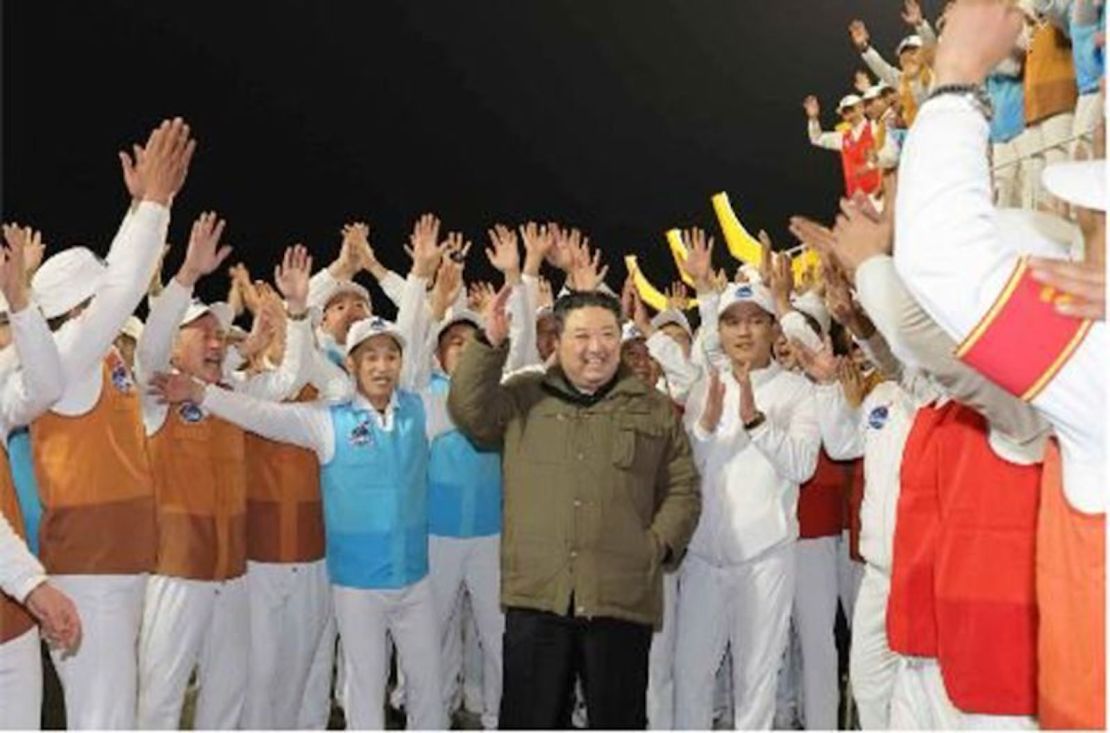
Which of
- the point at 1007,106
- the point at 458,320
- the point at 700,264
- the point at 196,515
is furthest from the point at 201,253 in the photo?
the point at 1007,106

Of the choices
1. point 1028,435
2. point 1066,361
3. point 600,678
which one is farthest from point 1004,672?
point 600,678

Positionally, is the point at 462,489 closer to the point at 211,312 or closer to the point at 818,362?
the point at 211,312

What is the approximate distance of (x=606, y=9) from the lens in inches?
785

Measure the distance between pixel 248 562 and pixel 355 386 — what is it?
865 millimetres

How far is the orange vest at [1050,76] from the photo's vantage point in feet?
15.7

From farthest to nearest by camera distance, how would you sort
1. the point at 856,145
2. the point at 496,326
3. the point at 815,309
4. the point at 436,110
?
1. the point at 436,110
2. the point at 856,145
3. the point at 815,309
4. the point at 496,326

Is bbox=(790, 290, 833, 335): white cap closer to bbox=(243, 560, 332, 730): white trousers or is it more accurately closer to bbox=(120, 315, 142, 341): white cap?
bbox=(243, 560, 332, 730): white trousers

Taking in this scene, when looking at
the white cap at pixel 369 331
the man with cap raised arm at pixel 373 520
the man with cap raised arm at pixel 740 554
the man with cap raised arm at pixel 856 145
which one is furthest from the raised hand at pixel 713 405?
the man with cap raised arm at pixel 856 145

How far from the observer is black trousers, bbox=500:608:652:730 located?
13.6 ft

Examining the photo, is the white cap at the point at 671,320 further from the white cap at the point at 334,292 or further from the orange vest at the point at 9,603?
the orange vest at the point at 9,603

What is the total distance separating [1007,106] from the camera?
207 inches

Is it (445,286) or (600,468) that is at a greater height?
(445,286)

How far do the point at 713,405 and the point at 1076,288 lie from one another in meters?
3.39

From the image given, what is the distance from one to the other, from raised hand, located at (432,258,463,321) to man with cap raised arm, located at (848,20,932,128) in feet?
6.80
